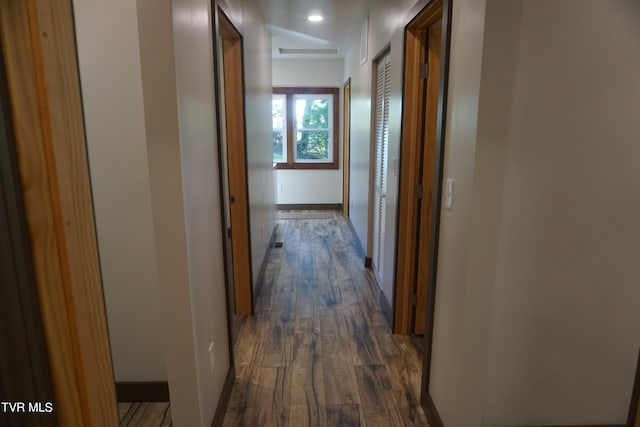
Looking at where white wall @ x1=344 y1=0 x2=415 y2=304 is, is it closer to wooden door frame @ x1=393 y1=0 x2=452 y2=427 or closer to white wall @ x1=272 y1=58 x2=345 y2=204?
wooden door frame @ x1=393 y1=0 x2=452 y2=427

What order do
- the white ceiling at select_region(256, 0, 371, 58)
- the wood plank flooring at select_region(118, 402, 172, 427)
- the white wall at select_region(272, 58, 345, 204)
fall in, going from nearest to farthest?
the wood plank flooring at select_region(118, 402, 172, 427) < the white ceiling at select_region(256, 0, 371, 58) < the white wall at select_region(272, 58, 345, 204)

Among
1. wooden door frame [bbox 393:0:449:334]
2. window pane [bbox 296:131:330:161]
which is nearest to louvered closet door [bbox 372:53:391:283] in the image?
wooden door frame [bbox 393:0:449:334]

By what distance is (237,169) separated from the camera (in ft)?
9.54

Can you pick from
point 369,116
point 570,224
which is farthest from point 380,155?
point 570,224

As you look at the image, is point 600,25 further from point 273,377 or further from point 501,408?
point 273,377

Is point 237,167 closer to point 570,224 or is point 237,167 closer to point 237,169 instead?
point 237,169

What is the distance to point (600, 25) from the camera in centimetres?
141

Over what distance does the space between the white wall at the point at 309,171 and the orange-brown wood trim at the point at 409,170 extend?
14.4 ft

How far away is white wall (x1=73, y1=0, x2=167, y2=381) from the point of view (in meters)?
1.71

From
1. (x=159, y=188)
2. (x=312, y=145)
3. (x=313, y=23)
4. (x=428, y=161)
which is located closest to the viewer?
(x=159, y=188)

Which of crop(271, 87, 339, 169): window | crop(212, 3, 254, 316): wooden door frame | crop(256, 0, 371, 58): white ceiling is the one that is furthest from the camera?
crop(271, 87, 339, 169): window

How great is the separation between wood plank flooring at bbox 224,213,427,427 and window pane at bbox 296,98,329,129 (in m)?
3.58

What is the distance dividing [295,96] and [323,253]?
3.34 metres

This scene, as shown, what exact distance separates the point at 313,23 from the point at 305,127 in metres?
2.78
